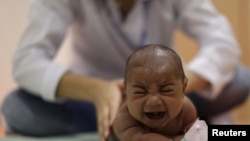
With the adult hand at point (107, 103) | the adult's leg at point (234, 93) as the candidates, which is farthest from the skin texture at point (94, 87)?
the adult's leg at point (234, 93)

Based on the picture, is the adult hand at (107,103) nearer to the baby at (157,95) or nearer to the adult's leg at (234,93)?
the baby at (157,95)

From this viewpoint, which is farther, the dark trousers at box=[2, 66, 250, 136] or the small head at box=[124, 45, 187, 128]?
the dark trousers at box=[2, 66, 250, 136]

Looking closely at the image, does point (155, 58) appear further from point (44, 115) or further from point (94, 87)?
point (44, 115)

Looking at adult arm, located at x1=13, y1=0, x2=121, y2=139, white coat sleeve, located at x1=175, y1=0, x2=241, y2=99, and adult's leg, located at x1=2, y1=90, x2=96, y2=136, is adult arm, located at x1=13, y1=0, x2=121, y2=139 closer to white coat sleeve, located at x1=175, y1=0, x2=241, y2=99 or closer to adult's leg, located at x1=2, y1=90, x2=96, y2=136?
adult's leg, located at x1=2, y1=90, x2=96, y2=136

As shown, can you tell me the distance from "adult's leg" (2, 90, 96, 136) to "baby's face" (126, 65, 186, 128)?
357 mm

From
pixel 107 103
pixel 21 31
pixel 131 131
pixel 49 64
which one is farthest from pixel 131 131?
pixel 21 31

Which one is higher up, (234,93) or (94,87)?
(94,87)

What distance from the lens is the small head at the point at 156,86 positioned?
235 millimetres

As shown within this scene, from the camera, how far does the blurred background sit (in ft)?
2.03

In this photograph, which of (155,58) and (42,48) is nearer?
(155,58)

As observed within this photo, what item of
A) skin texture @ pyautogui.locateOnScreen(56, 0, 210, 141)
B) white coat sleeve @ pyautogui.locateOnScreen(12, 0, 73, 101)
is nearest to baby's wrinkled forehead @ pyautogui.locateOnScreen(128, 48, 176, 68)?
skin texture @ pyautogui.locateOnScreen(56, 0, 210, 141)

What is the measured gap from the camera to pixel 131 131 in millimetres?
268

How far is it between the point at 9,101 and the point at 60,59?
0.10 metres

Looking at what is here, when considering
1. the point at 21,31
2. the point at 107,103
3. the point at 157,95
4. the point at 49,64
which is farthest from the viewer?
the point at 21,31
